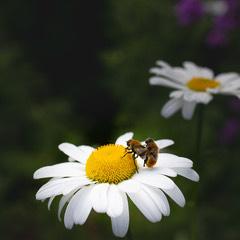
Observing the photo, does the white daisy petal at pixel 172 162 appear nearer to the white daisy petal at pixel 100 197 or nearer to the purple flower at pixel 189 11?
the white daisy petal at pixel 100 197

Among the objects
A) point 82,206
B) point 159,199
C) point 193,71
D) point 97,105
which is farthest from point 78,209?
point 97,105

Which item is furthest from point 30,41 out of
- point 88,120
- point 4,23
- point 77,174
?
point 77,174

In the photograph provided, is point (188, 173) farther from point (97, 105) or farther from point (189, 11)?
point (97, 105)

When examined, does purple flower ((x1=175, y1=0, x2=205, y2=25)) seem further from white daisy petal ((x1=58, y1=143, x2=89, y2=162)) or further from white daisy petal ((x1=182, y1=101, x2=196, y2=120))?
white daisy petal ((x1=58, y1=143, x2=89, y2=162))

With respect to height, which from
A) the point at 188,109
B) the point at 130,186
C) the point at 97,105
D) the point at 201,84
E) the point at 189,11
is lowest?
the point at 130,186

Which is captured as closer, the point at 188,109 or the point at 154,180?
the point at 154,180

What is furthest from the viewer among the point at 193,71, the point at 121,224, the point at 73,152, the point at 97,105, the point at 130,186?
the point at 97,105

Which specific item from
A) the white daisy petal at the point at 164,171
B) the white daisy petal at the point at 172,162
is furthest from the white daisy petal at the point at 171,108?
the white daisy petal at the point at 164,171

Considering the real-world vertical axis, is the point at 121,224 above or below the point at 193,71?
below

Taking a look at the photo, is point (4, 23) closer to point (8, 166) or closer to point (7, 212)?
point (8, 166)
